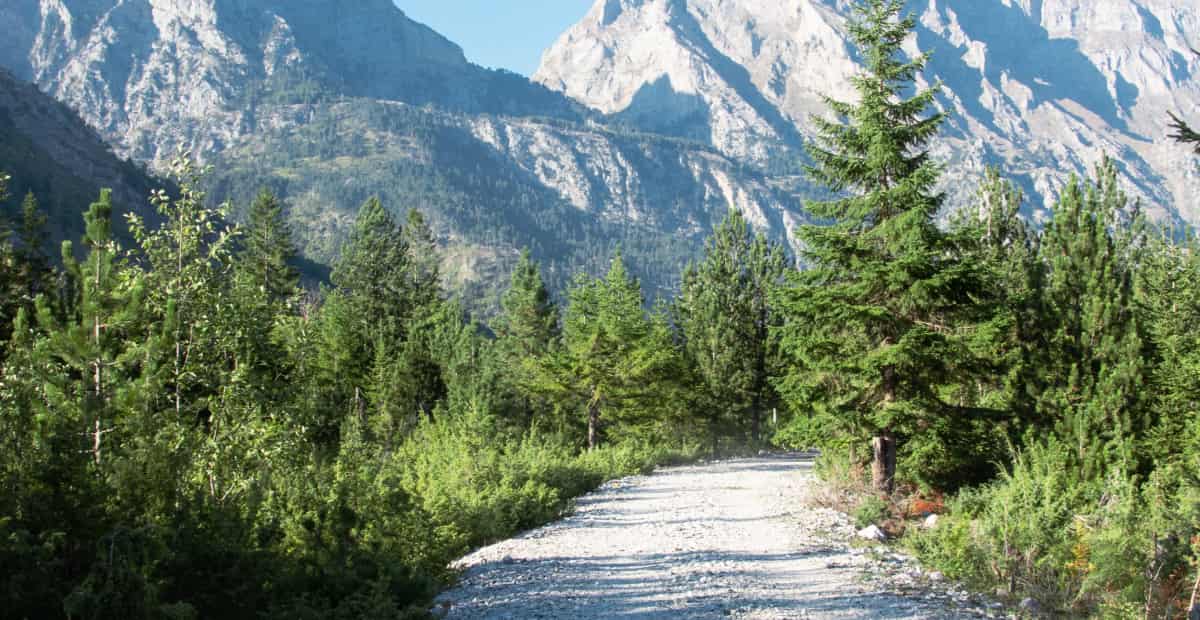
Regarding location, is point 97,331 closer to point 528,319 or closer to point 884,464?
point 884,464

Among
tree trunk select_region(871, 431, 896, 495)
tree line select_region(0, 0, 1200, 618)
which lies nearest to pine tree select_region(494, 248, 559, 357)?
tree line select_region(0, 0, 1200, 618)

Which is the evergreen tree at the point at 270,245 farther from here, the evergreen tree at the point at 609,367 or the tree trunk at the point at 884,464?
the tree trunk at the point at 884,464

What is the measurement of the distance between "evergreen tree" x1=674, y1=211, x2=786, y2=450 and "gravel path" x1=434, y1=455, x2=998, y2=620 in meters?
20.7

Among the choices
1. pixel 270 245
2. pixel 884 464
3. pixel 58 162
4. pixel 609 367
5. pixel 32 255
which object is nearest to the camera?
pixel 884 464

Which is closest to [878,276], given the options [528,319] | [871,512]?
[871,512]

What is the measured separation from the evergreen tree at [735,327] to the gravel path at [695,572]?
20.7 m

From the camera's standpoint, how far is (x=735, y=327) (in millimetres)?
37562

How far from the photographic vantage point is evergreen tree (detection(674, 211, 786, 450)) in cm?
3678

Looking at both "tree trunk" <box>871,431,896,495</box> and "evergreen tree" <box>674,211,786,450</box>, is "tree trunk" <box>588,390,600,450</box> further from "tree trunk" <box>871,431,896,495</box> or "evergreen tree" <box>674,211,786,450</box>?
"tree trunk" <box>871,431,896,495</box>

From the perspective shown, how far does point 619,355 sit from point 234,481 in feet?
75.1

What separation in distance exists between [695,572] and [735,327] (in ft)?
91.6

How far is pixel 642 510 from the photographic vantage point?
51.3 feet

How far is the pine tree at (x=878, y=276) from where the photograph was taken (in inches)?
557

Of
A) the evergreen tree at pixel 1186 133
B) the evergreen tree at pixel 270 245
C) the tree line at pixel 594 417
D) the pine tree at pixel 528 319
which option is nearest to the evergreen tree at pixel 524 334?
the pine tree at pixel 528 319
